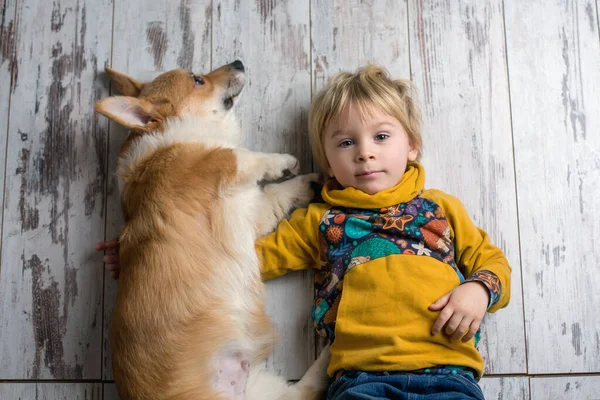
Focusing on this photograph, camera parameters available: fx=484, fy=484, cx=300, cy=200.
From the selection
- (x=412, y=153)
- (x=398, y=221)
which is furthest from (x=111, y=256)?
(x=412, y=153)

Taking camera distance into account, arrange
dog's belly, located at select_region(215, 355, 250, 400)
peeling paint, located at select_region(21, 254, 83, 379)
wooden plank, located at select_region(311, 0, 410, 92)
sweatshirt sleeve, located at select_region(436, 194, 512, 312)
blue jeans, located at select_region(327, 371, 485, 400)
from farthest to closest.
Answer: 1. wooden plank, located at select_region(311, 0, 410, 92)
2. peeling paint, located at select_region(21, 254, 83, 379)
3. sweatshirt sleeve, located at select_region(436, 194, 512, 312)
4. dog's belly, located at select_region(215, 355, 250, 400)
5. blue jeans, located at select_region(327, 371, 485, 400)

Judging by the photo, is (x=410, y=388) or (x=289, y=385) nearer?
(x=410, y=388)

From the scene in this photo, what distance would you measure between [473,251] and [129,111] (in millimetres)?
1198

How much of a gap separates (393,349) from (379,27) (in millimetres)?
1181

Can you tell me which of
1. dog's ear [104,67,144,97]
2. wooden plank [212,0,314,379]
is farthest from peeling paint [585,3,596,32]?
dog's ear [104,67,144,97]

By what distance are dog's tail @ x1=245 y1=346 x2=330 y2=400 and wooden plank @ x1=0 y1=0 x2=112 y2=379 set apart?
1.94 ft

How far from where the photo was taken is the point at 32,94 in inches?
73.0

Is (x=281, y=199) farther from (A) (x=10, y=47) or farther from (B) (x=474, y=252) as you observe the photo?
(A) (x=10, y=47)

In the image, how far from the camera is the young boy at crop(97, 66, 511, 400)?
1329mm

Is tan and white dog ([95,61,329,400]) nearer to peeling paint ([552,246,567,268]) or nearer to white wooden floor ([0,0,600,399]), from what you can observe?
white wooden floor ([0,0,600,399])

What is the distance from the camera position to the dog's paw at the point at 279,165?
5.16ft

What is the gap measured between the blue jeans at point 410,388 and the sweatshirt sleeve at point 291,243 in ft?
1.40

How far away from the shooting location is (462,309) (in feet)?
4.40

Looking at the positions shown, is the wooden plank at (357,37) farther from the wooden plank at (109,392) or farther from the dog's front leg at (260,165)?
the wooden plank at (109,392)
